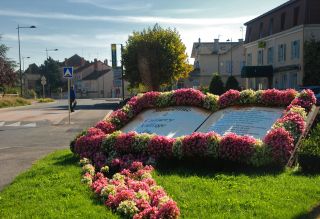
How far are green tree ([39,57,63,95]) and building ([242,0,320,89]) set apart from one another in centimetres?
7155

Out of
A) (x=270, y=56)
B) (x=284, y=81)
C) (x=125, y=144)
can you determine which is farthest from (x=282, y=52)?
(x=125, y=144)

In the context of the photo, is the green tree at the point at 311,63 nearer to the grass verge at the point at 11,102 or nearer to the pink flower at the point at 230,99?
the pink flower at the point at 230,99

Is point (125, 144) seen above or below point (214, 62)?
below

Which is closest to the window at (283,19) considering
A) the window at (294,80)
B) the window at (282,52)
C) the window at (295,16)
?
the window at (282,52)

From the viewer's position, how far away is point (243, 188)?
22.2 ft

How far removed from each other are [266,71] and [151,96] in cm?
3874

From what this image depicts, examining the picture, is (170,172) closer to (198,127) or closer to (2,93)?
(198,127)

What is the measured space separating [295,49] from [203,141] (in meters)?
38.1

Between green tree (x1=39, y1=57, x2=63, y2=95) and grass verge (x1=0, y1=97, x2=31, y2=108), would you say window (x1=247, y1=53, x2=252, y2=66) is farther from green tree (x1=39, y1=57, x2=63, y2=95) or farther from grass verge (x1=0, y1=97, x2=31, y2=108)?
green tree (x1=39, y1=57, x2=63, y2=95)

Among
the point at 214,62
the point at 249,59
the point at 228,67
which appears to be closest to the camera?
the point at 249,59

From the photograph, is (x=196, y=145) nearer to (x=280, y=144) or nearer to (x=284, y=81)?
(x=280, y=144)

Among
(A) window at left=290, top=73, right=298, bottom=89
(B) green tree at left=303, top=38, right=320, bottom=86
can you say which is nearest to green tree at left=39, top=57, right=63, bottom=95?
(A) window at left=290, top=73, right=298, bottom=89

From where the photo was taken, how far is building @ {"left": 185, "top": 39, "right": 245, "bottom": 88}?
80000mm

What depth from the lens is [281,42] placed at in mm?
47562
